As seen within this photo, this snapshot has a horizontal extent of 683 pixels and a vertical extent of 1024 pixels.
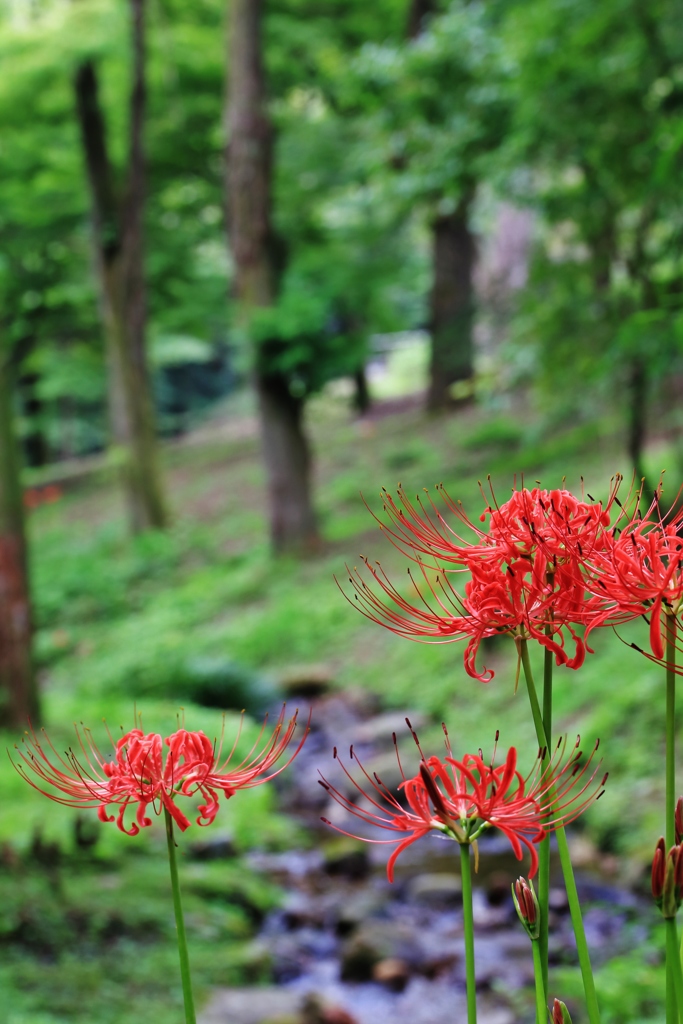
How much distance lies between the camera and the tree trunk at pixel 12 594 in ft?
18.9

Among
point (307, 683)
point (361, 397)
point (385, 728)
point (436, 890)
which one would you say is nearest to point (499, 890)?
point (436, 890)

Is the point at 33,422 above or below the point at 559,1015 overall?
below

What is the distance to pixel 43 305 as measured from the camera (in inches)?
583

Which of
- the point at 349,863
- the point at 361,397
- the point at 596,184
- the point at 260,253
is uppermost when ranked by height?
the point at 260,253

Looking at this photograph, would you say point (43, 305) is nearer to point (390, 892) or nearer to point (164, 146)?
point (164, 146)

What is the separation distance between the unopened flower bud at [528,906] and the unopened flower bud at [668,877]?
0.36 ft

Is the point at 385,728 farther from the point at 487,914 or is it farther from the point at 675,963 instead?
the point at 675,963

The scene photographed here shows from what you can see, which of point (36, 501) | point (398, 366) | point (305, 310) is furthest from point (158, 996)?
point (398, 366)

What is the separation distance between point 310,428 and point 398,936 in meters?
15.5

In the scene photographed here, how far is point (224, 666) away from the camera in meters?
8.17

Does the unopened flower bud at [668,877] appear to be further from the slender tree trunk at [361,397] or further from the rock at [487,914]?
the slender tree trunk at [361,397]

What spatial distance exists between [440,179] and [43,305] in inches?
344

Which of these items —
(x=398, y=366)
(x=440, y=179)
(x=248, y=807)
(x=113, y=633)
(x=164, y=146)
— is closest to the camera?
(x=248, y=807)

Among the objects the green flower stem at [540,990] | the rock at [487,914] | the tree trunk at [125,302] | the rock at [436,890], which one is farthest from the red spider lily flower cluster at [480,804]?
the tree trunk at [125,302]
